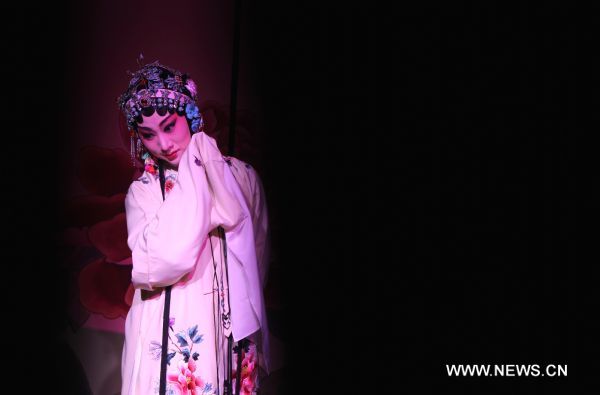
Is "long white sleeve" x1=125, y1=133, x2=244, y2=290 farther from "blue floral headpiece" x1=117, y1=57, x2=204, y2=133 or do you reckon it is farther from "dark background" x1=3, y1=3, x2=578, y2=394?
"dark background" x1=3, y1=3, x2=578, y2=394

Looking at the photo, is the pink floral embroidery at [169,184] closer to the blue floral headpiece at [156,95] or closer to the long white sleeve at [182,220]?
the long white sleeve at [182,220]

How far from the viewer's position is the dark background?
1.47 metres

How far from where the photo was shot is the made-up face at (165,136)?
1398mm

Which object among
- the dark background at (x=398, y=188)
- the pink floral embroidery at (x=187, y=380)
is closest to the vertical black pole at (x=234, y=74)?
the dark background at (x=398, y=188)

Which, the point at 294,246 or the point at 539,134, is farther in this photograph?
the point at 294,246

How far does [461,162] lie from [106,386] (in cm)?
118

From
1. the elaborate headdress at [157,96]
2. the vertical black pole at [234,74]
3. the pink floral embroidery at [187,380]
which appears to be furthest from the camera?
the vertical black pole at [234,74]

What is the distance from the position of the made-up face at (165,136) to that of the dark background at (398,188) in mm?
396

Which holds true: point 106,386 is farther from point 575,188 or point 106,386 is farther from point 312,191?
point 575,188

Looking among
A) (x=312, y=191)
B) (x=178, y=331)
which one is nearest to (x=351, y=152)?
(x=312, y=191)

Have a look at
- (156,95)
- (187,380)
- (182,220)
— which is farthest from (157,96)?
(187,380)

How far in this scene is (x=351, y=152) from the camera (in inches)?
65.0

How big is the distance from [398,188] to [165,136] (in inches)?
24.4

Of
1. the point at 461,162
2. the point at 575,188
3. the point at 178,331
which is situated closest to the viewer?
the point at 178,331
